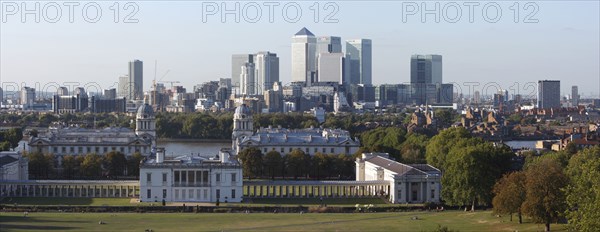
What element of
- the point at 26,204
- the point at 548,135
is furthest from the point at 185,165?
the point at 548,135

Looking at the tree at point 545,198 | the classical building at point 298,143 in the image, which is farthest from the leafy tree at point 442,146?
the tree at point 545,198

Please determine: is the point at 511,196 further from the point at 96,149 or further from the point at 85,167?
the point at 96,149

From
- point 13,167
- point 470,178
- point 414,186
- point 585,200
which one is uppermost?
point 585,200

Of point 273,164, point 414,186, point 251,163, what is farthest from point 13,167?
point 414,186

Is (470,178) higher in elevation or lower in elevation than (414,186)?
higher

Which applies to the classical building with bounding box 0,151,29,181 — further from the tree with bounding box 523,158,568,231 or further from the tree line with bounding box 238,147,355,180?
the tree with bounding box 523,158,568,231

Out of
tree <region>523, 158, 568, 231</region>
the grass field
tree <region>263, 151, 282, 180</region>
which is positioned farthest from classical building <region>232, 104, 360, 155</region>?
tree <region>523, 158, 568, 231</region>
